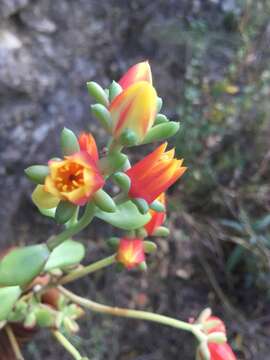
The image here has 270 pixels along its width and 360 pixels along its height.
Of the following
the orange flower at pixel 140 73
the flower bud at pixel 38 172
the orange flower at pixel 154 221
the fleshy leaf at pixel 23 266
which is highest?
the orange flower at pixel 140 73

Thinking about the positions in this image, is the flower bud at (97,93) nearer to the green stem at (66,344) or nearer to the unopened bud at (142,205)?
the unopened bud at (142,205)

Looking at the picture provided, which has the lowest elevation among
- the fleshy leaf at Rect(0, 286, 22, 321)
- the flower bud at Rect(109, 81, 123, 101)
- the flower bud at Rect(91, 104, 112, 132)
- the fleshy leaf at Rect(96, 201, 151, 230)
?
the fleshy leaf at Rect(0, 286, 22, 321)

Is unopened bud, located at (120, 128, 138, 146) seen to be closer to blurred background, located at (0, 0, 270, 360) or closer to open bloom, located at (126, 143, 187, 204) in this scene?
open bloom, located at (126, 143, 187, 204)

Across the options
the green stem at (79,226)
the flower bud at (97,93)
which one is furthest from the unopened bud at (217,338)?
the flower bud at (97,93)

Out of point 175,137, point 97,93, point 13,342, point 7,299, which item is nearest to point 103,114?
point 97,93

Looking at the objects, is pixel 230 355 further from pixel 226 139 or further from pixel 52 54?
pixel 226 139

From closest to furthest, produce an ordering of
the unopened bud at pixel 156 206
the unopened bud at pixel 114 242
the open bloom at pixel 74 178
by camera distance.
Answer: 1. the open bloom at pixel 74 178
2. the unopened bud at pixel 156 206
3. the unopened bud at pixel 114 242

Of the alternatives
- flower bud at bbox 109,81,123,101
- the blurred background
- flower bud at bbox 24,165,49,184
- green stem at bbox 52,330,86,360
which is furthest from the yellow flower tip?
the blurred background
